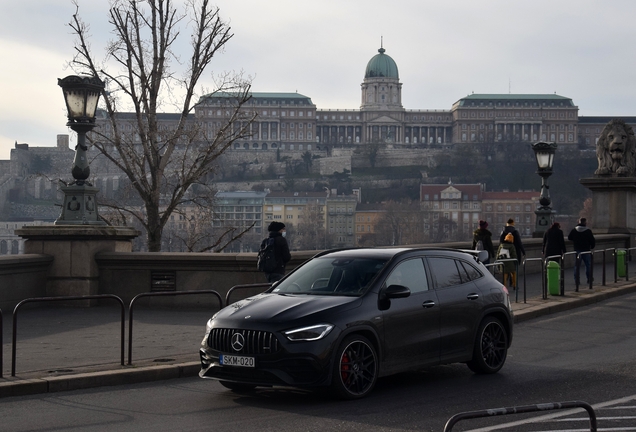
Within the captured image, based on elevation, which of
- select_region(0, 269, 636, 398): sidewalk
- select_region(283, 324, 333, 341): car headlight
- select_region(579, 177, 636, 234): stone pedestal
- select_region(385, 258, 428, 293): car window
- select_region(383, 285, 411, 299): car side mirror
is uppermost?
select_region(579, 177, 636, 234): stone pedestal

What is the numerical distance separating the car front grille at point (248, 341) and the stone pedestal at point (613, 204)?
73.9ft

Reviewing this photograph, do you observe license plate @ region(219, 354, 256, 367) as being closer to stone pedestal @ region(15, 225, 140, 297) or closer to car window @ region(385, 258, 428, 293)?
car window @ region(385, 258, 428, 293)

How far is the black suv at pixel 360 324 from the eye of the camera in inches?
355

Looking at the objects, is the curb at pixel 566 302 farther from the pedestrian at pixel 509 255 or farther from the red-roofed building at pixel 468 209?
the red-roofed building at pixel 468 209

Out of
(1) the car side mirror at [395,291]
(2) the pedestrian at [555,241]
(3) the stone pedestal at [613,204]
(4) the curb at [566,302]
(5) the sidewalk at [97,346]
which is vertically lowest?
(5) the sidewalk at [97,346]

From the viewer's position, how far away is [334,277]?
10133 millimetres

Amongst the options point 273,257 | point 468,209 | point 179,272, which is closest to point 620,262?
point 273,257

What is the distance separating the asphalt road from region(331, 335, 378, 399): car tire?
0.47 ft

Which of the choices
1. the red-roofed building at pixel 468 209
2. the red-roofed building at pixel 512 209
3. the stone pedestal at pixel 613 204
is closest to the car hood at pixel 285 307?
the stone pedestal at pixel 613 204

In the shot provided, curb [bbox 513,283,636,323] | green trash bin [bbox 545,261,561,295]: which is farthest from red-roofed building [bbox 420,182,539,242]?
green trash bin [bbox 545,261,561,295]

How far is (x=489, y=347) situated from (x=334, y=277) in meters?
2.21

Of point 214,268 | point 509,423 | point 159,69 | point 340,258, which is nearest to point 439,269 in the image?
point 340,258

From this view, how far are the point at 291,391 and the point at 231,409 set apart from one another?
1142 mm

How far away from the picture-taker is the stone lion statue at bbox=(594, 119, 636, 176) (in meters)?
30.7
